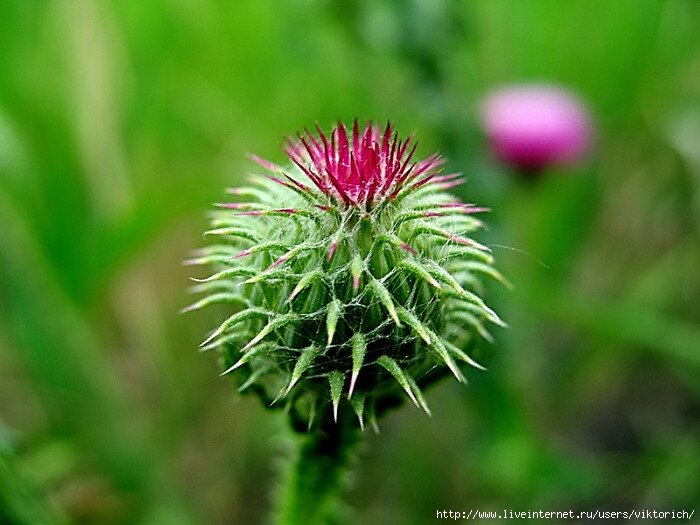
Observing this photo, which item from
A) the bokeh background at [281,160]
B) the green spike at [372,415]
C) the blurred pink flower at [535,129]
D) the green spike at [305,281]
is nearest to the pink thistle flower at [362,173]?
the green spike at [305,281]

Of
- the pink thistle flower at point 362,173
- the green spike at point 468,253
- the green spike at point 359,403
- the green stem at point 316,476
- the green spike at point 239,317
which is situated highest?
the pink thistle flower at point 362,173

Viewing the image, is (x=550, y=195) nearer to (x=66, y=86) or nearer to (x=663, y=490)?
(x=663, y=490)

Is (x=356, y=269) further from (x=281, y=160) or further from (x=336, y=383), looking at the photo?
(x=281, y=160)

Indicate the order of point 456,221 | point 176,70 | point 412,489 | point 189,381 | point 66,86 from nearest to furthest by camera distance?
point 456,221
point 412,489
point 189,381
point 66,86
point 176,70

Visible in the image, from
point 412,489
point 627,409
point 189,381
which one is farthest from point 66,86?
point 627,409

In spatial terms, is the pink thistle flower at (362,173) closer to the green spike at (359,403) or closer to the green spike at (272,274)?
the green spike at (272,274)

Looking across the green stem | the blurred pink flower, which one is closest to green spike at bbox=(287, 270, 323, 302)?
the green stem
